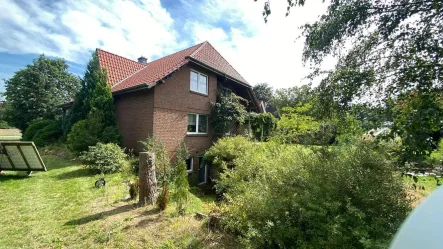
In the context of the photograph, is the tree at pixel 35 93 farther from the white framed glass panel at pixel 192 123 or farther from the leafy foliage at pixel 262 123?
the leafy foliage at pixel 262 123

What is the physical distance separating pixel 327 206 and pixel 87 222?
4502mm

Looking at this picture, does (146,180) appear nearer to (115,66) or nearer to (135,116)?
(135,116)

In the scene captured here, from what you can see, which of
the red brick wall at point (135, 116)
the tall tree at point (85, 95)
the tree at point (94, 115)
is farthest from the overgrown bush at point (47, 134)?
the red brick wall at point (135, 116)

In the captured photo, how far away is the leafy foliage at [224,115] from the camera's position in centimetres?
1276

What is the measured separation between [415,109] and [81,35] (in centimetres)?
1172

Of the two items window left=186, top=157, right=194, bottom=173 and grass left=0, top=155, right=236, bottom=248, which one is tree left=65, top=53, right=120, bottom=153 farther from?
window left=186, top=157, right=194, bottom=173

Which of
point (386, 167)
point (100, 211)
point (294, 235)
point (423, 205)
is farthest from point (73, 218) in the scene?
point (386, 167)

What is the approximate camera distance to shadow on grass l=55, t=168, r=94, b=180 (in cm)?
715

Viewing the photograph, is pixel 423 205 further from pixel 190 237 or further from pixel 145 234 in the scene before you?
pixel 145 234

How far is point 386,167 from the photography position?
322 centimetres

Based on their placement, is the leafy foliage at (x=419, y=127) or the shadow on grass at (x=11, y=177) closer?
the leafy foliage at (x=419, y=127)

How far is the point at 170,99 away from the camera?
10539 millimetres

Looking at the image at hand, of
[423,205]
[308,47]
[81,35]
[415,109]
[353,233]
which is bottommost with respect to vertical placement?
[353,233]

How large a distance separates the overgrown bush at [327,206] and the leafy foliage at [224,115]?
8928 mm
